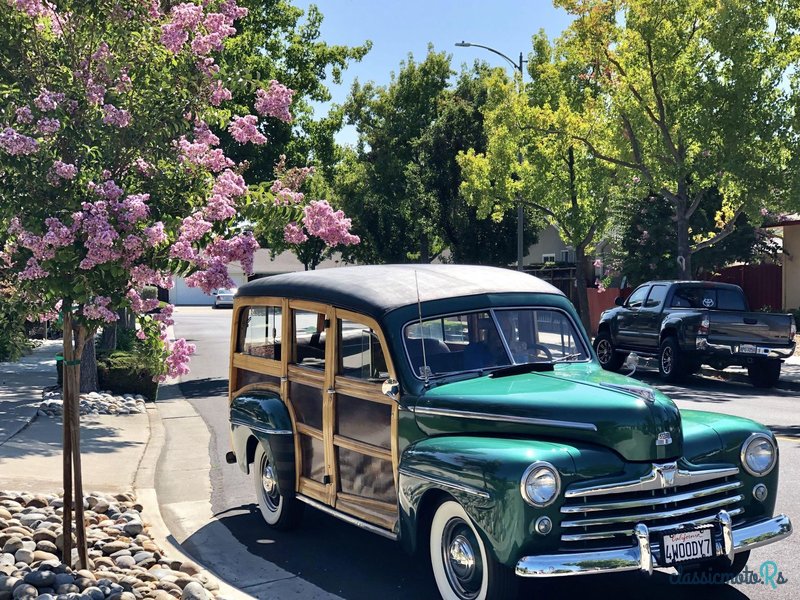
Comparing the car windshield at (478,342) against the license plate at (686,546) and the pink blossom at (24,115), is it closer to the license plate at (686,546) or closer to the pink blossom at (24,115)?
the license plate at (686,546)

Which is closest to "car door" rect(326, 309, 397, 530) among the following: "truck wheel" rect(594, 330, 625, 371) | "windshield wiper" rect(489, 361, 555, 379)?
"windshield wiper" rect(489, 361, 555, 379)

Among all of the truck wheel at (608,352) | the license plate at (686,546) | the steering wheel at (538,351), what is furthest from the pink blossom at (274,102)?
the truck wheel at (608,352)

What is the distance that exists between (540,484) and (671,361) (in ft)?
44.7

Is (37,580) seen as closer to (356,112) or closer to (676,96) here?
(676,96)

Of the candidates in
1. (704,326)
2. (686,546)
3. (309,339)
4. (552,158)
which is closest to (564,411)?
(686,546)

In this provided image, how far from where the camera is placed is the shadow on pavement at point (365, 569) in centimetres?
578

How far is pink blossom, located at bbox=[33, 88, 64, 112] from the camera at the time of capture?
19.0 feet

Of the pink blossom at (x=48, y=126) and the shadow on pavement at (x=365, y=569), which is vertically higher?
the pink blossom at (x=48, y=126)

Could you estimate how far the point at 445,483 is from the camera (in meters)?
5.23

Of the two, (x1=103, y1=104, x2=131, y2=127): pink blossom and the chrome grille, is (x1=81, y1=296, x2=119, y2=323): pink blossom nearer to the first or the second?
(x1=103, y1=104, x2=131, y2=127): pink blossom

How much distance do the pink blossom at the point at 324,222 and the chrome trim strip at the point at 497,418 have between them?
258 cm

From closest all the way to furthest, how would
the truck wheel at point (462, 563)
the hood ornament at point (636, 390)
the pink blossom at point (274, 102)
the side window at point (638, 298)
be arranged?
1. the truck wheel at point (462, 563)
2. the hood ornament at point (636, 390)
3. the pink blossom at point (274, 102)
4. the side window at point (638, 298)

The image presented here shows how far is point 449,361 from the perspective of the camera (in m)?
6.09

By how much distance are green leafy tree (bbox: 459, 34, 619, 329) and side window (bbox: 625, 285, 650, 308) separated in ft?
20.0
